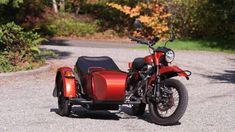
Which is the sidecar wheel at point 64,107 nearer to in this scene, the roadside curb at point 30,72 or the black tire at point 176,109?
the black tire at point 176,109

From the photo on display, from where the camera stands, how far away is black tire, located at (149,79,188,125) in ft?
25.4

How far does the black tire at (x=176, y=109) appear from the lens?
775cm

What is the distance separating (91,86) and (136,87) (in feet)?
2.28

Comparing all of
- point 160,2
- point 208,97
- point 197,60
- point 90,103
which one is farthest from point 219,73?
point 160,2

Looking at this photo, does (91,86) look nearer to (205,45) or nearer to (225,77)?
(225,77)

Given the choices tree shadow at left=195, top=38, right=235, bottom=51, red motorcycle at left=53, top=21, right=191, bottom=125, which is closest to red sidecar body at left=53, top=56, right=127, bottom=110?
red motorcycle at left=53, top=21, right=191, bottom=125

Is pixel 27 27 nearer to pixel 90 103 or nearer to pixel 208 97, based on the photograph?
pixel 208 97

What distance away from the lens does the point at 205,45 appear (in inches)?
966

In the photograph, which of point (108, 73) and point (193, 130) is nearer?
point (193, 130)

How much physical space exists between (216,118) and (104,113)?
1.84 m

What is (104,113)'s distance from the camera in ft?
30.2

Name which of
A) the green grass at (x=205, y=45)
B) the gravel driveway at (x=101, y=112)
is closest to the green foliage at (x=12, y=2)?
the gravel driveway at (x=101, y=112)

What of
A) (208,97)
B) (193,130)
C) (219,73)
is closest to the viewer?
(193,130)

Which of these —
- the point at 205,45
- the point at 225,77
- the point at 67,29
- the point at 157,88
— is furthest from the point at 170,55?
the point at 67,29
